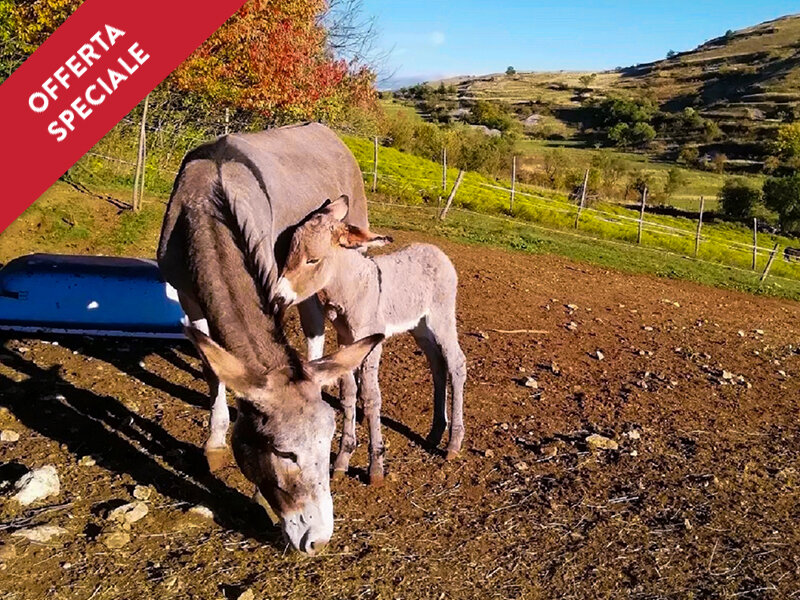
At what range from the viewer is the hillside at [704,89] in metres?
88.2

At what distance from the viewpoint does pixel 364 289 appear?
5.14 meters

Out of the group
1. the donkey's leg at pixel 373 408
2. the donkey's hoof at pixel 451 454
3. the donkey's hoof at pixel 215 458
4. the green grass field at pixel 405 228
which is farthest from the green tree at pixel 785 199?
the donkey's hoof at pixel 215 458

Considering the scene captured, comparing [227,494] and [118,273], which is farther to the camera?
[118,273]

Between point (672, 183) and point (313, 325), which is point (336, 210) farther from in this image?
point (672, 183)

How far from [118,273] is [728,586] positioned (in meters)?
6.21

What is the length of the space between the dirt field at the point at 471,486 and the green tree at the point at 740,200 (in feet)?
155

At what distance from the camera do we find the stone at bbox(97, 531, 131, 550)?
13.4 ft

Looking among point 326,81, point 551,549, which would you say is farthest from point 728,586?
point 326,81

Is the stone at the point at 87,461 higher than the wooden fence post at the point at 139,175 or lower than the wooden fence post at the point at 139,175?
lower

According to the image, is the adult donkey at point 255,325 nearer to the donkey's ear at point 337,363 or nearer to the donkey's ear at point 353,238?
the donkey's ear at point 337,363

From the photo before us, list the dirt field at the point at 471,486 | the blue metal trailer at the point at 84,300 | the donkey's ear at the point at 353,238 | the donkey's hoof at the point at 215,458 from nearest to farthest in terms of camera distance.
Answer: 1. the dirt field at the point at 471,486
2. the donkey's ear at the point at 353,238
3. the donkey's hoof at the point at 215,458
4. the blue metal trailer at the point at 84,300

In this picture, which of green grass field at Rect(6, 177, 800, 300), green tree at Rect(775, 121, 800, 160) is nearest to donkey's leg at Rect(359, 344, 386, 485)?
green grass field at Rect(6, 177, 800, 300)

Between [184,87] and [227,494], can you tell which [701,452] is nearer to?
[227,494]

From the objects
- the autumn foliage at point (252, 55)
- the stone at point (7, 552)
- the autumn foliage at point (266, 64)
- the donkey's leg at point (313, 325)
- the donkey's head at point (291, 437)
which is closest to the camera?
the donkey's head at point (291, 437)
